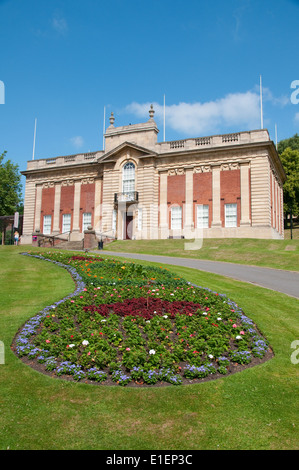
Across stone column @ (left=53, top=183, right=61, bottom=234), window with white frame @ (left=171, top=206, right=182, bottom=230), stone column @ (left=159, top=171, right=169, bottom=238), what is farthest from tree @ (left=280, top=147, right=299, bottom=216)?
stone column @ (left=53, top=183, right=61, bottom=234)

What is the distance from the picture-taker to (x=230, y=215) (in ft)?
118

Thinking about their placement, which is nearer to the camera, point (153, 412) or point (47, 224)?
point (153, 412)

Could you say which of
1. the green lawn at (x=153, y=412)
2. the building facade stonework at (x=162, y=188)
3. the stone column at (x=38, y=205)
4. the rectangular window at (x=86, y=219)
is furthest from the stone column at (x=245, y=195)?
the green lawn at (x=153, y=412)

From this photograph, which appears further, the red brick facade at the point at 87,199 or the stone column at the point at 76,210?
the stone column at the point at 76,210

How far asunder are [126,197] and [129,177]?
2269 mm

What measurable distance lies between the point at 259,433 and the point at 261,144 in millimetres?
33074

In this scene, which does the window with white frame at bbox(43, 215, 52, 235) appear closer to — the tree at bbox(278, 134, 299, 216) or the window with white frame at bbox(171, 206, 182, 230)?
the window with white frame at bbox(171, 206, 182, 230)

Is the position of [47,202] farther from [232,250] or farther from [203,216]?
[232,250]

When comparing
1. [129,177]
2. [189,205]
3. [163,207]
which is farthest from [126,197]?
[189,205]

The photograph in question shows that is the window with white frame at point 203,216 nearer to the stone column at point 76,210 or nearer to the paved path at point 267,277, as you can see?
the stone column at point 76,210

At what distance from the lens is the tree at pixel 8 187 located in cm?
5894

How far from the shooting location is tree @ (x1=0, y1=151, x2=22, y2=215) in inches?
2320

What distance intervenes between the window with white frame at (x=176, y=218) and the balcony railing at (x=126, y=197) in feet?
13.9

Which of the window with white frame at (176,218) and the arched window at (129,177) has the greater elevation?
the arched window at (129,177)
